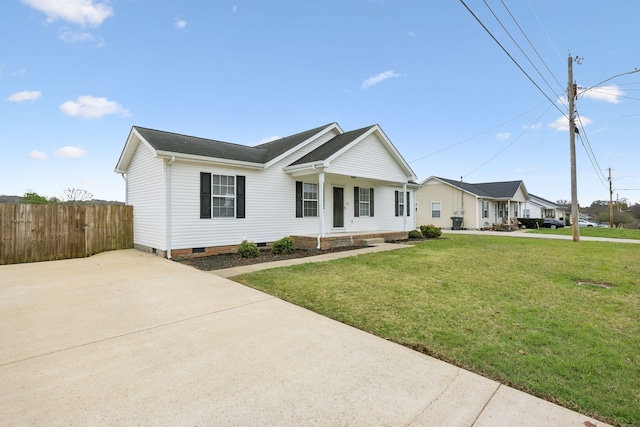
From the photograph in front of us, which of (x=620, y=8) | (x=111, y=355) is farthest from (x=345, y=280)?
(x=620, y=8)

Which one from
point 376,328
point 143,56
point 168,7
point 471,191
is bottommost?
point 376,328

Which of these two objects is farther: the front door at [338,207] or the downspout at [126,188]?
the front door at [338,207]

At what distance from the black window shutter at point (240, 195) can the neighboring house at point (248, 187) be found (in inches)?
1.4

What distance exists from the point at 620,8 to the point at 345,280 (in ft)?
47.6

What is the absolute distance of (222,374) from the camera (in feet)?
8.86

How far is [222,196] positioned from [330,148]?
4.80m

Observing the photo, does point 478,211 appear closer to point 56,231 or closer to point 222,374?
point 222,374

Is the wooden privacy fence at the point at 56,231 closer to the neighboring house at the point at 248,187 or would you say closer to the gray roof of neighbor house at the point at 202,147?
the neighboring house at the point at 248,187

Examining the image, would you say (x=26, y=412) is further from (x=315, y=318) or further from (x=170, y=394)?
(x=315, y=318)

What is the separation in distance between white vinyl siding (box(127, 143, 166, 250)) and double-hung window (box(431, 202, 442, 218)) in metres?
23.7

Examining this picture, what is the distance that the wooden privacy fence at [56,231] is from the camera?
8828 mm

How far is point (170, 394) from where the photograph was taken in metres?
2.40

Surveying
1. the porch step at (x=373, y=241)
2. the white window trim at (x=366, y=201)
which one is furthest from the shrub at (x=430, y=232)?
the porch step at (x=373, y=241)

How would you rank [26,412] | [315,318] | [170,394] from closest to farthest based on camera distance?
[26,412] < [170,394] < [315,318]
